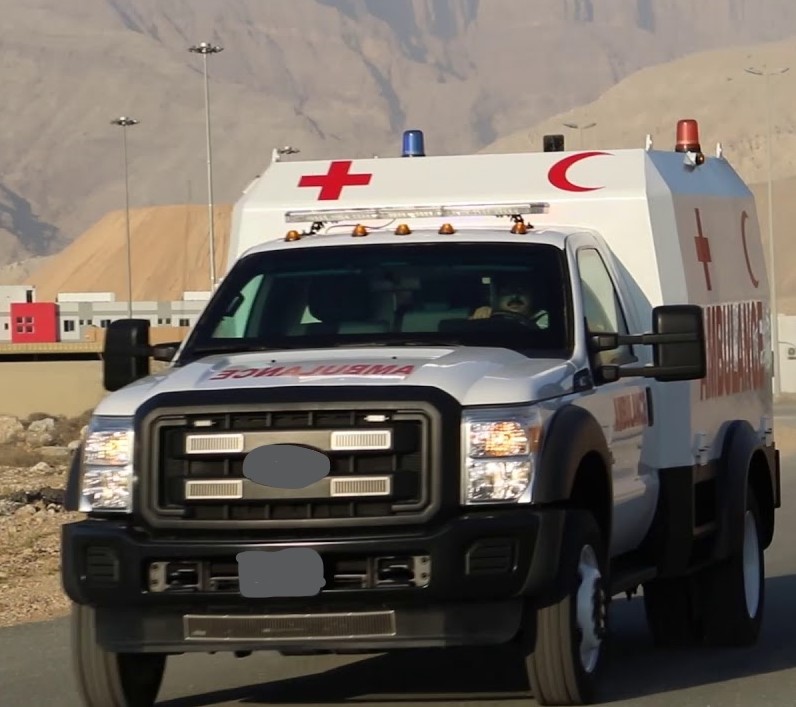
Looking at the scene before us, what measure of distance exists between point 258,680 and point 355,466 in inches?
97.2

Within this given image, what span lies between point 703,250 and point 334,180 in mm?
1978

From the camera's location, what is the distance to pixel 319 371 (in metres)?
7.89

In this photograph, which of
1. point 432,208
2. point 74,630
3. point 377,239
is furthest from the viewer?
point 432,208

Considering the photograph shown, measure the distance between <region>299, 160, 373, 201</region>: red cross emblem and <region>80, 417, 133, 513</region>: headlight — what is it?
2941 mm

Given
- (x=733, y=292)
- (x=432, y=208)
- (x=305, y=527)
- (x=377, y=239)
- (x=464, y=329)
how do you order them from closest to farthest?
(x=305, y=527) → (x=464, y=329) → (x=377, y=239) → (x=432, y=208) → (x=733, y=292)

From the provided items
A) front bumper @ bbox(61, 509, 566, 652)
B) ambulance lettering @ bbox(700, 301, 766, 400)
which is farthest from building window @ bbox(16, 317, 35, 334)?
front bumper @ bbox(61, 509, 566, 652)

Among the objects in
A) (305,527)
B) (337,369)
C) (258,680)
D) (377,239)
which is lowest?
(258,680)

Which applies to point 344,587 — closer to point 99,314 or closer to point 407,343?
point 407,343

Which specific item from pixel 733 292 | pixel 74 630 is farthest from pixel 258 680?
pixel 733 292

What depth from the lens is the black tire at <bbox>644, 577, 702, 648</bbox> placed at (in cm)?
1068

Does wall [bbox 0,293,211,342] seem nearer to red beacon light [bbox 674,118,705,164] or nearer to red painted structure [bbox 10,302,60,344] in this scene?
red painted structure [bbox 10,302,60,344]

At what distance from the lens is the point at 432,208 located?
10055mm

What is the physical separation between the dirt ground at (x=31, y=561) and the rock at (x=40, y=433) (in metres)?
17.9

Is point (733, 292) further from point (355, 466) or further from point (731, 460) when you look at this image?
point (355, 466)
